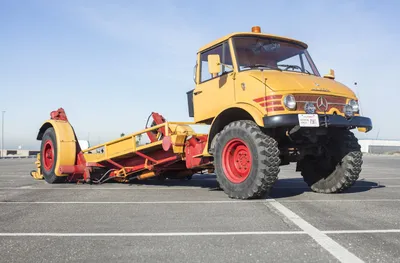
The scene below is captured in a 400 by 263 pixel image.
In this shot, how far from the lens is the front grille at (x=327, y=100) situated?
5.84m

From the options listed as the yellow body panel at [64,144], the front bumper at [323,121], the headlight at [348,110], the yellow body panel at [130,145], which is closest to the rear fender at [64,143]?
the yellow body panel at [64,144]

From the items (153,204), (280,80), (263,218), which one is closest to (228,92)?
(280,80)

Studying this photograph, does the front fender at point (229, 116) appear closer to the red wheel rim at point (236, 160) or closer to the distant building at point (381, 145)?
the red wheel rim at point (236, 160)

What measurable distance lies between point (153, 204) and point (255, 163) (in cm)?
161

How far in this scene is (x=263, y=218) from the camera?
4473 mm

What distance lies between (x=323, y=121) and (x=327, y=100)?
0.48m

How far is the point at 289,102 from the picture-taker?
18.8ft

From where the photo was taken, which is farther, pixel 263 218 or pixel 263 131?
pixel 263 131

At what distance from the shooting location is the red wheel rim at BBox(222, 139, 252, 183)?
20.2 feet

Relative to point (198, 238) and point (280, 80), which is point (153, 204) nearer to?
point (198, 238)

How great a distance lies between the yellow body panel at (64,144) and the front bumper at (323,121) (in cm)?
533

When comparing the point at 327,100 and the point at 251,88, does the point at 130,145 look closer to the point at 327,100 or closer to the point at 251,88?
the point at 251,88

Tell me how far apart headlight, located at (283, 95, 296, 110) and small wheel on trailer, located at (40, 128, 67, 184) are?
5887 millimetres

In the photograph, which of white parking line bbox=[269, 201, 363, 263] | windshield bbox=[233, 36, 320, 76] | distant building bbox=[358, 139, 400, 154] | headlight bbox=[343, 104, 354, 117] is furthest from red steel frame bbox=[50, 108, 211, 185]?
distant building bbox=[358, 139, 400, 154]
